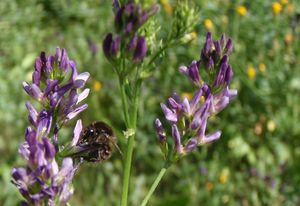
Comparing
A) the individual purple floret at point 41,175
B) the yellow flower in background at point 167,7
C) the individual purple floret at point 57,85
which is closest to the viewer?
the individual purple floret at point 41,175

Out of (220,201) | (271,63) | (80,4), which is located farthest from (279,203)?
(80,4)

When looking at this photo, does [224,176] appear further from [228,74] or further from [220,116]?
[228,74]

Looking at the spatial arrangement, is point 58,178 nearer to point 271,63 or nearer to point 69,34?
point 271,63

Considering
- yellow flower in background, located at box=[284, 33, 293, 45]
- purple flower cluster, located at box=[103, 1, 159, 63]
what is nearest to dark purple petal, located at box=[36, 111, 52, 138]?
purple flower cluster, located at box=[103, 1, 159, 63]

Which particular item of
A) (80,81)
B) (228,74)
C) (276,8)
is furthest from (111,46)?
(276,8)

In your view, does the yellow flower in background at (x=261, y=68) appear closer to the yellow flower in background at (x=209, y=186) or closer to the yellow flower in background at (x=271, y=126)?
the yellow flower in background at (x=271, y=126)

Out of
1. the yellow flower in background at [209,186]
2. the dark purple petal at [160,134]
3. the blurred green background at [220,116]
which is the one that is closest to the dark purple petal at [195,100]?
the dark purple petal at [160,134]
